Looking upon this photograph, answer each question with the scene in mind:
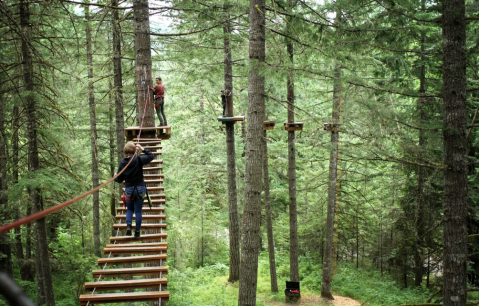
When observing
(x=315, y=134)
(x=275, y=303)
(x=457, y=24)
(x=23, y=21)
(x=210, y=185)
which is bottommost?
(x=275, y=303)

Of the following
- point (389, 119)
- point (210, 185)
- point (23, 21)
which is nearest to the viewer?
point (389, 119)

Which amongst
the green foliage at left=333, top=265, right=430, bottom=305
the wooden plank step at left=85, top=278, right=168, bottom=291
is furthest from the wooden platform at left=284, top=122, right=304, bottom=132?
the wooden plank step at left=85, top=278, right=168, bottom=291

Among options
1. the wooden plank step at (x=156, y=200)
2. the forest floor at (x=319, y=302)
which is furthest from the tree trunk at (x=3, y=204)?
the forest floor at (x=319, y=302)

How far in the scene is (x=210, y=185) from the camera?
2053 cm

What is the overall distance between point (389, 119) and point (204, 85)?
12.3m

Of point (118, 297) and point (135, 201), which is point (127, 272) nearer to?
point (118, 297)

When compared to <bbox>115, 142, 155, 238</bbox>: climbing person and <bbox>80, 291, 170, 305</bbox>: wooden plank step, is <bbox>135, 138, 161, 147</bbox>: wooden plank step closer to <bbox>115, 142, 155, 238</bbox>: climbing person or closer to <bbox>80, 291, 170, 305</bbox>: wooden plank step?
<bbox>115, 142, 155, 238</bbox>: climbing person

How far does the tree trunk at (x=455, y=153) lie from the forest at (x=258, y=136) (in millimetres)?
22

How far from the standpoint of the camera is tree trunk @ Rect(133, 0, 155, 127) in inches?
344

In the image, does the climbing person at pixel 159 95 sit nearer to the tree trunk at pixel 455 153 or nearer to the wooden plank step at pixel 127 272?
the wooden plank step at pixel 127 272

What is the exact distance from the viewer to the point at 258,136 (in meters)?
7.54

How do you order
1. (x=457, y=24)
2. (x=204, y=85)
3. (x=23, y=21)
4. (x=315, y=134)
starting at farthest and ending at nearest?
1. (x=204, y=85)
2. (x=315, y=134)
3. (x=23, y=21)
4. (x=457, y=24)

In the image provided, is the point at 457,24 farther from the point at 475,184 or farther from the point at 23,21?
the point at 23,21

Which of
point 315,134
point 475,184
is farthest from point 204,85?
point 475,184
